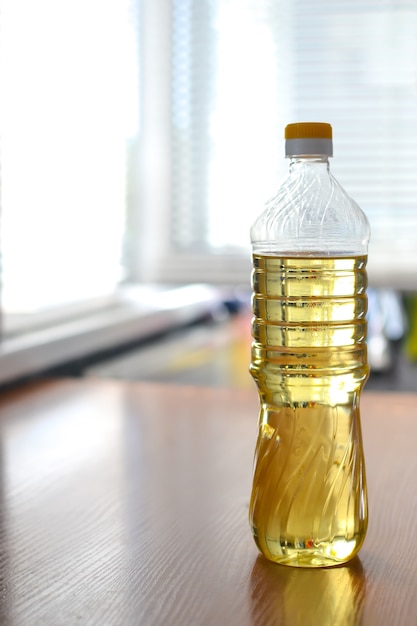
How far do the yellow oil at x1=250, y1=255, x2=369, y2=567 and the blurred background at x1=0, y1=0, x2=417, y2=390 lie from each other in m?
1.18

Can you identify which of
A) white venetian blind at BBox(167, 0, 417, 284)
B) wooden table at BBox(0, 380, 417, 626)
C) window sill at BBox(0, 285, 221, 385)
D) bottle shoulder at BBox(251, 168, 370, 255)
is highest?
white venetian blind at BBox(167, 0, 417, 284)

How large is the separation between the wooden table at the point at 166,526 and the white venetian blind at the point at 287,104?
766mm

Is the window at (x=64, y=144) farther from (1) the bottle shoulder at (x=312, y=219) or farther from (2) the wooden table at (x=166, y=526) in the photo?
(1) the bottle shoulder at (x=312, y=219)

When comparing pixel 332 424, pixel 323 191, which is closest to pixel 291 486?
pixel 332 424

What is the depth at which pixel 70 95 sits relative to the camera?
2.25 m

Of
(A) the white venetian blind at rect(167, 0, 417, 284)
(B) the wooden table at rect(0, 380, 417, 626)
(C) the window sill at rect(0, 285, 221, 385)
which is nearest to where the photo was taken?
(B) the wooden table at rect(0, 380, 417, 626)

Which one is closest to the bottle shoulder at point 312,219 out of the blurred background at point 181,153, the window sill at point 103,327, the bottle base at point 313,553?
the bottle base at point 313,553

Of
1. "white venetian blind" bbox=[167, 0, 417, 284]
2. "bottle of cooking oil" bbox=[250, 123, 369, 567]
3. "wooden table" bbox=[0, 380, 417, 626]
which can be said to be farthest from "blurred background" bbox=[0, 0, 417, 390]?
"bottle of cooking oil" bbox=[250, 123, 369, 567]

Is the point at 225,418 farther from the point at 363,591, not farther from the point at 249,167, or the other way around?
the point at 249,167

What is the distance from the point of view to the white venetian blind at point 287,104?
2.26m

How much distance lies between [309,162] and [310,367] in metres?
0.19

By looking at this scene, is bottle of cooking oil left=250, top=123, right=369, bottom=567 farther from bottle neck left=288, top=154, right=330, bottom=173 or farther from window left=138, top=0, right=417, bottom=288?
window left=138, top=0, right=417, bottom=288

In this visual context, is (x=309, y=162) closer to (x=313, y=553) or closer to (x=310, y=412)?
(x=310, y=412)

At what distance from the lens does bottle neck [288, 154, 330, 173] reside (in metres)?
0.87
